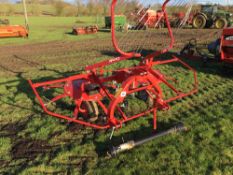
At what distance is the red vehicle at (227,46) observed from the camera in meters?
7.64

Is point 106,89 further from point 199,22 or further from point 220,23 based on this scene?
point 220,23

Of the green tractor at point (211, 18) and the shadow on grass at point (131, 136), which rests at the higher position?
the green tractor at point (211, 18)

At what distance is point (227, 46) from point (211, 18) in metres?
15.7

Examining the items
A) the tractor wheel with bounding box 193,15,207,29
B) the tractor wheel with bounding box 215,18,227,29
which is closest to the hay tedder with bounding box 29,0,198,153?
the tractor wheel with bounding box 193,15,207,29

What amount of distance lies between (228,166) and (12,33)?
19.1m

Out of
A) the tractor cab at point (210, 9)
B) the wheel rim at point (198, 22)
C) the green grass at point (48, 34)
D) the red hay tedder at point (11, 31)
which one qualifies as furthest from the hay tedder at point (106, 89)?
the tractor cab at point (210, 9)

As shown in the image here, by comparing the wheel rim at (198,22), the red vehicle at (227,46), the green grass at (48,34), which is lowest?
the green grass at (48,34)

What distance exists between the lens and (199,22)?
867 inches

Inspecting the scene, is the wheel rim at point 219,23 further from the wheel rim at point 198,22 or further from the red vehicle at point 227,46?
the red vehicle at point 227,46

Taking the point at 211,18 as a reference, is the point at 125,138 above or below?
below

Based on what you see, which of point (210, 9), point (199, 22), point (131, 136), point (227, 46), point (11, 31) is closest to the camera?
point (131, 136)

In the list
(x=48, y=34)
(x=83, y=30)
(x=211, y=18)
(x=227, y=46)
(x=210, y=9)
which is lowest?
(x=48, y=34)

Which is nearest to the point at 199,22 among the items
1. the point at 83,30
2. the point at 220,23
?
the point at 220,23

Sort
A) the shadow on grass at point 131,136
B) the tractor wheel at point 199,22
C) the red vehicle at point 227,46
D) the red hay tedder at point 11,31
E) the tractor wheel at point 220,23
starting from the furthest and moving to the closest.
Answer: the tractor wheel at point 199,22
the tractor wheel at point 220,23
the red hay tedder at point 11,31
the red vehicle at point 227,46
the shadow on grass at point 131,136
